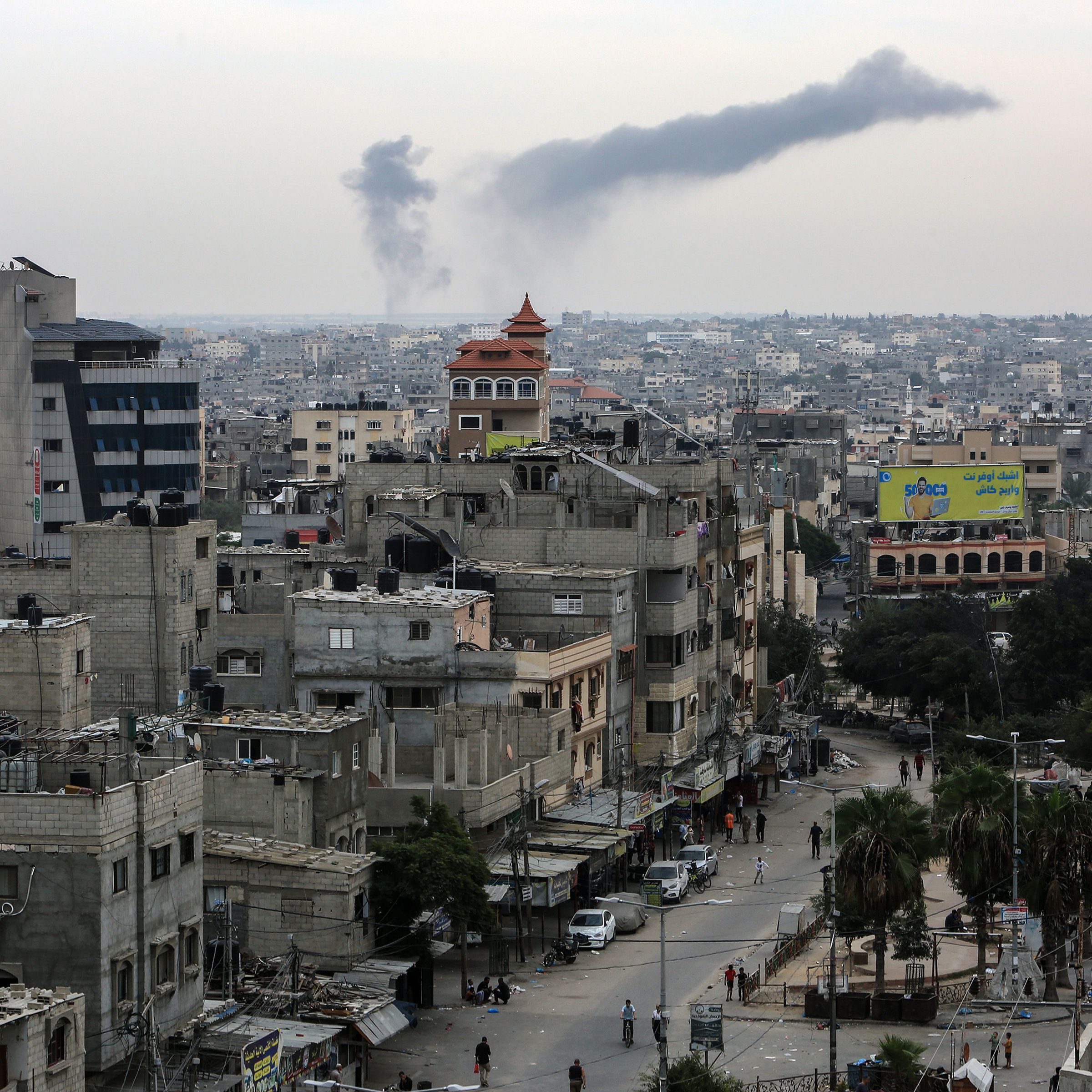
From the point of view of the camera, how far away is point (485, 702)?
53.2 metres

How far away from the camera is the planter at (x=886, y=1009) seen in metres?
42.3

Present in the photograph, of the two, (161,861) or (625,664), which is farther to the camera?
(625,664)

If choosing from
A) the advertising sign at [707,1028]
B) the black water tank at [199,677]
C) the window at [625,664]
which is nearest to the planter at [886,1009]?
the advertising sign at [707,1028]

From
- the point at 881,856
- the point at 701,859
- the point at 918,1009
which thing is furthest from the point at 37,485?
the point at 918,1009

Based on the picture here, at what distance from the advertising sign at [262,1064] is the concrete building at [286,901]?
5945 mm

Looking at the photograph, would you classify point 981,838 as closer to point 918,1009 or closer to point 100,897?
point 918,1009

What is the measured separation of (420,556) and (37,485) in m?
50.2

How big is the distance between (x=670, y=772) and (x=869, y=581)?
54532mm

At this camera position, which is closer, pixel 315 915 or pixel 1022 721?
pixel 315 915

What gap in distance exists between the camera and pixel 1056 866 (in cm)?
4300

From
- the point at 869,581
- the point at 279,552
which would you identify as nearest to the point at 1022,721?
the point at 279,552

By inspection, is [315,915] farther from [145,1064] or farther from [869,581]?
[869,581]

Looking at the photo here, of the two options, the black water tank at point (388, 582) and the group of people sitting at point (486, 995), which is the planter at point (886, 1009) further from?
the black water tank at point (388, 582)

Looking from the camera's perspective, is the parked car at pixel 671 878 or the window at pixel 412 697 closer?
the parked car at pixel 671 878
